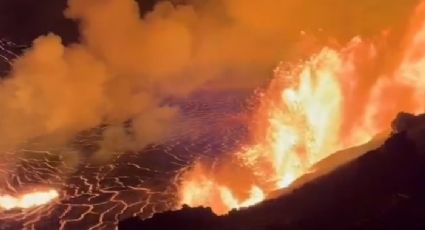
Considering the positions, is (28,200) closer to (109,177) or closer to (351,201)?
(109,177)

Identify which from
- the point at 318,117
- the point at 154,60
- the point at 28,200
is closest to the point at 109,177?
the point at 28,200

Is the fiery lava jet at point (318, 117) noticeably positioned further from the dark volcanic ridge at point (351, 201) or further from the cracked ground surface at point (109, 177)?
the dark volcanic ridge at point (351, 201)

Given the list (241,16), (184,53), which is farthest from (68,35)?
(241,16)

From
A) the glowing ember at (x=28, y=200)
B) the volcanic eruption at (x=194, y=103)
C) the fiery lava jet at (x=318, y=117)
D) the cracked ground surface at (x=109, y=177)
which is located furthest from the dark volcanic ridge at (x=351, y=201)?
the glowing ember at (x=28, y=200)

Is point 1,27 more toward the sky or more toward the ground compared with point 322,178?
more toward the sky

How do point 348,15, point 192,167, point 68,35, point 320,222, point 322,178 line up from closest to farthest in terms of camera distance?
point 320,222 < point 322,178 < point 192,167 < point 348,15 < point 68,35

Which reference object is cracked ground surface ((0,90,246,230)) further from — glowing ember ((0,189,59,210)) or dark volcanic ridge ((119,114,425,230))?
dark volcanic ridge ((119,114,425,230))

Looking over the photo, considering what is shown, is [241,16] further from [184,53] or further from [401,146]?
[401,146]
